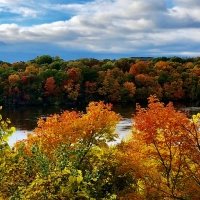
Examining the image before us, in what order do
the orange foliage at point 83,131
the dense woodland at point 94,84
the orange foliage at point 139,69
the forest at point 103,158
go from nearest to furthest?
the forest at point 103,158 → the orange foliage at point 83,131 → the dense woodland at point 94,84 → the orange foliage at point 139,69

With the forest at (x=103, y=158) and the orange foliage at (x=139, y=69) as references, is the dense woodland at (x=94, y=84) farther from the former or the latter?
the forest at (x=103, y=158)

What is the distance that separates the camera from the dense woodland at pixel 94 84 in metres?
93.0

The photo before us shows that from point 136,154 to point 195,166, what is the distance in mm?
2910

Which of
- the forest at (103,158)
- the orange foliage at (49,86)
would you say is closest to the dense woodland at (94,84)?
the orange foliage at (49,86)

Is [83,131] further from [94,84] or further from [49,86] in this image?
[94,84]

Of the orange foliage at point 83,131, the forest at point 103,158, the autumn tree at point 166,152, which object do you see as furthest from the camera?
the orange foliage at point 83,131

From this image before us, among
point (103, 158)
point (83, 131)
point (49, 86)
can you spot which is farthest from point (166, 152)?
point (49, 86)

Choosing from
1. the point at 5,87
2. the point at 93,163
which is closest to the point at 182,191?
the point at 93,163

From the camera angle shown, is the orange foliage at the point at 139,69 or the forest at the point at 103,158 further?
the orange foliage at the point at 139,69

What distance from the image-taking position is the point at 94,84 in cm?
10169

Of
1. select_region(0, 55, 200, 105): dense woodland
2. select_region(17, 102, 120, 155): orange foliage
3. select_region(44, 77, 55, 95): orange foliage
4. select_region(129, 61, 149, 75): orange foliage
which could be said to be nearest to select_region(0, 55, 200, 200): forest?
select_region(17, 102, 120, 155): orange foliage

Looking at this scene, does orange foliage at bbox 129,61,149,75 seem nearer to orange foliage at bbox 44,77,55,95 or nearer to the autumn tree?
orange foliage at bbox 44,77,55,95

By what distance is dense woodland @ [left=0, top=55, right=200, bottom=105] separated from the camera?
305 feet

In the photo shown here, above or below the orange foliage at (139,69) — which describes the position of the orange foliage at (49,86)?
below
